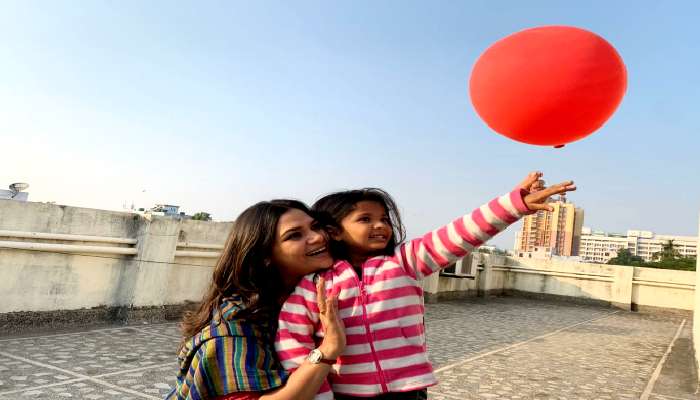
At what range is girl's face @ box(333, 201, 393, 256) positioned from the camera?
77.5 inches

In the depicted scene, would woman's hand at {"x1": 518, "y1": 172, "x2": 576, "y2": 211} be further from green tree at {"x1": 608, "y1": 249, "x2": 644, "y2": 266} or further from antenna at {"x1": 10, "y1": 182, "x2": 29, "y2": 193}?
green tree at {"x1": 608, "y1": 249, "x2": 644, "y2": 266}

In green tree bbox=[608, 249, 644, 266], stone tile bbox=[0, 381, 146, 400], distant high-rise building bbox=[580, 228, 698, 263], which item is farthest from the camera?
distant high-rise building bbox=[580, 228, 698, 263]

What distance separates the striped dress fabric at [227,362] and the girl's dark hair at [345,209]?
528mm

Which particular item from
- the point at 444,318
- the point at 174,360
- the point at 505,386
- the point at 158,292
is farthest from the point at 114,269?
the point at 444,318

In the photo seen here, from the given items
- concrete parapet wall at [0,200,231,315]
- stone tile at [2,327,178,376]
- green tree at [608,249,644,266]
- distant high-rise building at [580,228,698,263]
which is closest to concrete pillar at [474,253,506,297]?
concrete parapet wall at [0,200,231,315]

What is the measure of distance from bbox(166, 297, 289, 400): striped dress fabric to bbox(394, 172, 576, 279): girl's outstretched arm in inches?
24.3

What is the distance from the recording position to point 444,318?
33.9ft

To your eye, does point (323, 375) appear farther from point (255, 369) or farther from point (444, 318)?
point (444, 318)

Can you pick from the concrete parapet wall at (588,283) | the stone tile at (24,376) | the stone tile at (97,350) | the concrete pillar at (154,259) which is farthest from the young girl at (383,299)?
the concrete parapet wall at (588,283)

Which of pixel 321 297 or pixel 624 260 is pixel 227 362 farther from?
pixel 624 260

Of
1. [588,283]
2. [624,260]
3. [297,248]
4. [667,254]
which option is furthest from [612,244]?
[297,248]

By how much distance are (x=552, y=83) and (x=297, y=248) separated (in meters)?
1.18

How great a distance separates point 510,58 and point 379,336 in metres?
1.25

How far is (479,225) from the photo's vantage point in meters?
1.81
